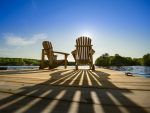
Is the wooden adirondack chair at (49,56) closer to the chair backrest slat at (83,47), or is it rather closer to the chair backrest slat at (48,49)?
the chair backrest slat at (48,49)

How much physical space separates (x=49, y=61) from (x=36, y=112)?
11918 mm

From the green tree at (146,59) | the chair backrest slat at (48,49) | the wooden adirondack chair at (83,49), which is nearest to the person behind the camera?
the wooden adirondack chair at (83,49)

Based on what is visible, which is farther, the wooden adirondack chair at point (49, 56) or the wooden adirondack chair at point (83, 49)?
the wooden adirondack chair at point (49, 56)

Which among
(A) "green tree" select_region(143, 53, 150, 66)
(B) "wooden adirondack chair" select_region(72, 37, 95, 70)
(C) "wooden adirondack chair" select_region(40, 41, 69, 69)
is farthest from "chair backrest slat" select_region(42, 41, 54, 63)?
(A) "green tree" select_region(143, 53, 150, 66)

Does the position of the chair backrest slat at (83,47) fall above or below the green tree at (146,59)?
below

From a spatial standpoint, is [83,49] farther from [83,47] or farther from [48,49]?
[48,49]

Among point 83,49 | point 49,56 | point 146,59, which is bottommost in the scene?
point 49,56

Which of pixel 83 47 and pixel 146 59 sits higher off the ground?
pixel 146 59

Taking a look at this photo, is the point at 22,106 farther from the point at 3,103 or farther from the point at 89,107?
the point at 89,107

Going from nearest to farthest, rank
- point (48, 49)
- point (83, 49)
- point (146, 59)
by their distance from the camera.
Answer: point (83, 49) → point (48, 49) → point (146, 59)

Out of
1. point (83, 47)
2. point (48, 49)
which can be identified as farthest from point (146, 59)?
point (48, 49)

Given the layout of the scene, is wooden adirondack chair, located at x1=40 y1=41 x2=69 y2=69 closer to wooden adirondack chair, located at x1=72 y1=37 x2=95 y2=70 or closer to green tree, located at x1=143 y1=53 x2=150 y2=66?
wooden adirondack chair, located at x1=72 y1=37 x2=95 y2=70

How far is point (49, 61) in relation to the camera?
1405 centimetres

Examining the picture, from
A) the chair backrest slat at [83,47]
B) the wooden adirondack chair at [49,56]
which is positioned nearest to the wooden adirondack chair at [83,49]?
the chair backrest slat at [83,47]
